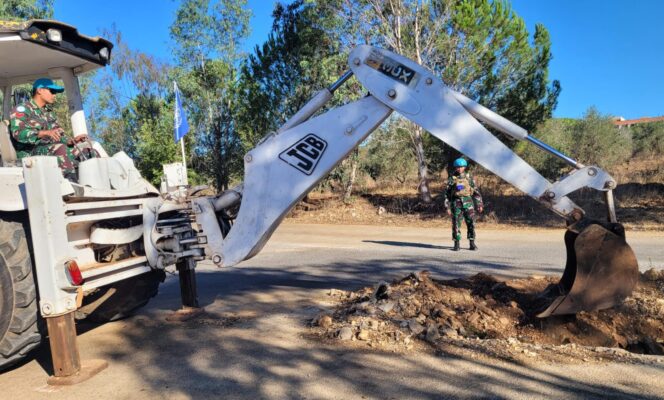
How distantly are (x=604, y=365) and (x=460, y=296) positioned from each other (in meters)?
1.85

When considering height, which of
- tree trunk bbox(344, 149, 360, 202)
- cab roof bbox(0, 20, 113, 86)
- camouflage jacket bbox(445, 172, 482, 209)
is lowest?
camouflage jacket bbox(445, 172, 482, 209)

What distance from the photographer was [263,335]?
452 cm

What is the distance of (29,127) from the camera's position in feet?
13.8

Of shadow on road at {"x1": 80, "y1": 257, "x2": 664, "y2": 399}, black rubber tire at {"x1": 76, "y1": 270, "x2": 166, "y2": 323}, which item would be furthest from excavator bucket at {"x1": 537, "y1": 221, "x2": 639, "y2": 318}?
black rubber tire at {"x1": 76, "y1": 270, "x2": 166, "y2": 323}

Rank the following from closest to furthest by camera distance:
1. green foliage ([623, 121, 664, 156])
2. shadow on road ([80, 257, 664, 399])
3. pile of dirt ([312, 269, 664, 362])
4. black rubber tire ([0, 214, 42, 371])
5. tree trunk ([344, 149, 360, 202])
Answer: shadow on road ([80, 257, 664, 399]) < black rubber tire ([0, 214, 42, 371]) < pile of dirt ([312, 269, 664, 362]) < tree trunk ([344, 149, 360, 202]) < green foliage ([623, 121, 664, 156])

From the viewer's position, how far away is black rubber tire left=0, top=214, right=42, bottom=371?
356 centimetres

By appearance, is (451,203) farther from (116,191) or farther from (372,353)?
(116,191)

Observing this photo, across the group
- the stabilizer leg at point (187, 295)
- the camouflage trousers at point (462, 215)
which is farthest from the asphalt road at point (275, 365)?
the camouflage trousers at point (462, 215)

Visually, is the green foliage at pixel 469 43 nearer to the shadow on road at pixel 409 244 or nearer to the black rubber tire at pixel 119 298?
the shadow on road at pixel 409 244

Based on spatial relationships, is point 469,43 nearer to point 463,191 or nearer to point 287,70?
point 287,70

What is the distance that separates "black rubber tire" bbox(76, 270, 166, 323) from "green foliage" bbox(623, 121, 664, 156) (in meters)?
31.2

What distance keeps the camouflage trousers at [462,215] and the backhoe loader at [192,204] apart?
15.0 feet

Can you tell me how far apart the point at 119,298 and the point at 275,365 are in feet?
7.41

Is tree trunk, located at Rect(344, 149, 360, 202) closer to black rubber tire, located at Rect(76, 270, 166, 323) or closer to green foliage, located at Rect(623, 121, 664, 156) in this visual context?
black rubber tire, located at Rect(76, 270, 166, 323)
